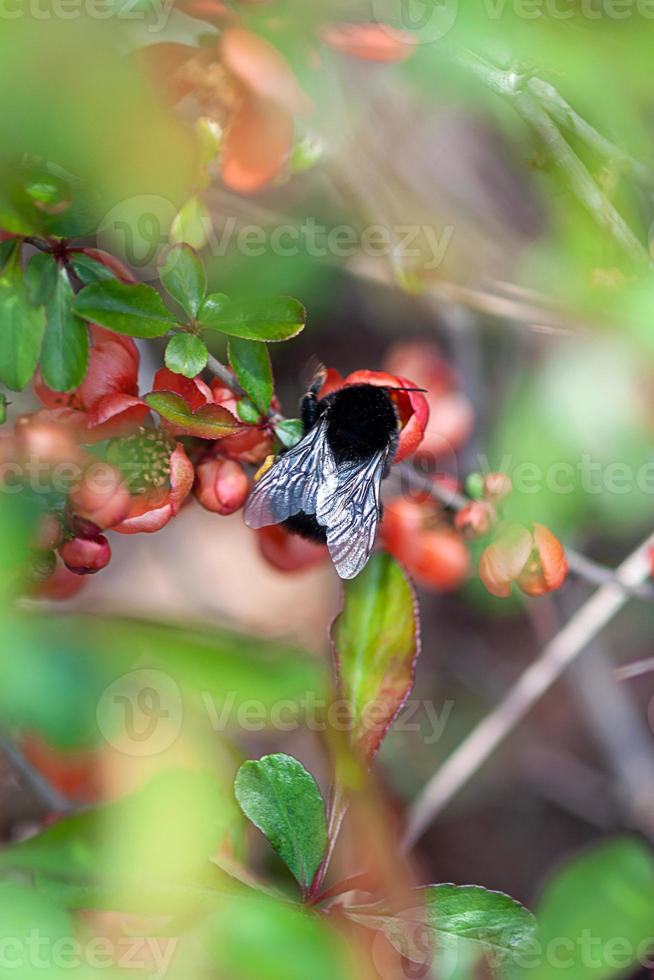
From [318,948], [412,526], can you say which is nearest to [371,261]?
[412,526]

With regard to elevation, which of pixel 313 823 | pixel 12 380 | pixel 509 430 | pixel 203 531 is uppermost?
pixel 12 380

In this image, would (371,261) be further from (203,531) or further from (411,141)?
(203,531)

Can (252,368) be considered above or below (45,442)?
above

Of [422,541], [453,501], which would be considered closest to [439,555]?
[422,541]

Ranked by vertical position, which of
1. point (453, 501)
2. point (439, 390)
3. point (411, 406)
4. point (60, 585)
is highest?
point (411, 406)

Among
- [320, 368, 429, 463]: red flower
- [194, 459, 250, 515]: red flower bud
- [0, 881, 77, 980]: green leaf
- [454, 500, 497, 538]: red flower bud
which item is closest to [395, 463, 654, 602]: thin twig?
[454, 500, 497, 538]: red flower bud

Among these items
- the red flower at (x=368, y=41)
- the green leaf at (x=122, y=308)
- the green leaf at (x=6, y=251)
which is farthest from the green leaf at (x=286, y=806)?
the red flower at (x=368, y=41)

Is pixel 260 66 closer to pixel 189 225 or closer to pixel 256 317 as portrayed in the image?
pixel 189 225

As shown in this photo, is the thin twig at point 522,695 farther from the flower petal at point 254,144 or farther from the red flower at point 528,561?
the flower petal at point 254,144
